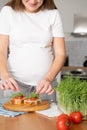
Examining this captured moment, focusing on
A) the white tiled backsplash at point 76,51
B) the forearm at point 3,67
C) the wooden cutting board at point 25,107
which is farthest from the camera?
the white tiled backsplash at point 76,51

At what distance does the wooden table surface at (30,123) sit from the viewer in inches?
49.3

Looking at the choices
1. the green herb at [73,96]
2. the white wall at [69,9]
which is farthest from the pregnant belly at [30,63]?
the white wall at [69,9]

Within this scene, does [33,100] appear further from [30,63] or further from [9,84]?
[30,63]

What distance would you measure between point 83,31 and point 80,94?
2946 millimetres

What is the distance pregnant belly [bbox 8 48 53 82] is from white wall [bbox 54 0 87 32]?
2.36 m

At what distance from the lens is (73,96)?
142cm

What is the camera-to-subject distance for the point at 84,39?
428 centimetres

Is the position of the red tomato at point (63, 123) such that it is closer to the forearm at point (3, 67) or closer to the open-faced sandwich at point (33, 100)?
the open-faced sandwich at point (33, 100)

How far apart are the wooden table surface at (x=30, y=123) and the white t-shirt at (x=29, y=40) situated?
1.29 ft

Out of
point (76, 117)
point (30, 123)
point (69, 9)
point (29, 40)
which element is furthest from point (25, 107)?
point (69, 9)

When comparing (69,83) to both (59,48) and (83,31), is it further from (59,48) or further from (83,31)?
(83,31)

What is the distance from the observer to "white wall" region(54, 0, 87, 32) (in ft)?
13.4

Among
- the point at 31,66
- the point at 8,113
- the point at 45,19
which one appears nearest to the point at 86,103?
the point at 8,113

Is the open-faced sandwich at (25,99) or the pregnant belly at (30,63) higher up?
the pregnant belly at (30,63)
